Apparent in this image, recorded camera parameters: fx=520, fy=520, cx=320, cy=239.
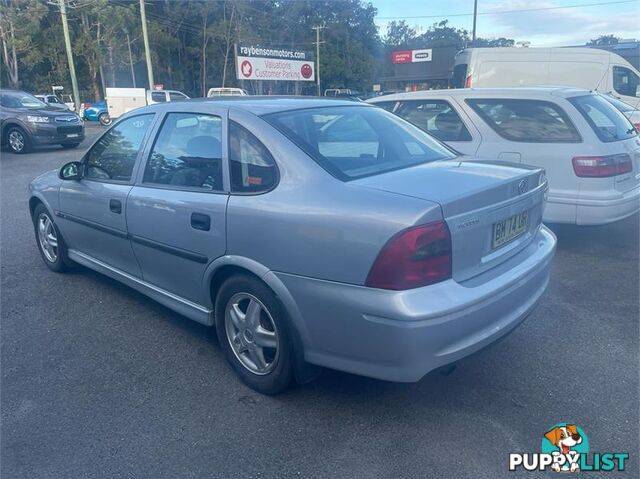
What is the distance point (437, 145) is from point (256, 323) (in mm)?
1731

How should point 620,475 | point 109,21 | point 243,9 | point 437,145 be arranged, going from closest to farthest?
point 620,475
point 437,145
point 109,21
point 243,9

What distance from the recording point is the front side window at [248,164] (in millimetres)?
2786

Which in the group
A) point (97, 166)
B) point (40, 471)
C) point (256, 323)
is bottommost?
point (40, 471)

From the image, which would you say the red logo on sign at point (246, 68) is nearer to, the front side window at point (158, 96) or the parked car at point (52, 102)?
the front side window at point (158, 96)

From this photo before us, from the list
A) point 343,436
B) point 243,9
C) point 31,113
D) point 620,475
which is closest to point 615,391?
point 620,475

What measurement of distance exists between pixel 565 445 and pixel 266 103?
2499 millimetres

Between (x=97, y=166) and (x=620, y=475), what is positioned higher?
(x=97, y=166)

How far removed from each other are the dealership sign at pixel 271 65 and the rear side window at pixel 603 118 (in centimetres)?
2602

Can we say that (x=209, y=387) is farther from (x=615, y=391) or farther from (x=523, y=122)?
(x=523, y=122)

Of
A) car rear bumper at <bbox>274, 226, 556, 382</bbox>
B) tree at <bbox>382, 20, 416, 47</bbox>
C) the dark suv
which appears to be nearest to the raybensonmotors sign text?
the dark suv

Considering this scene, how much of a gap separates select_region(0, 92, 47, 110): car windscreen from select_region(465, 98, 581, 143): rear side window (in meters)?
13.0

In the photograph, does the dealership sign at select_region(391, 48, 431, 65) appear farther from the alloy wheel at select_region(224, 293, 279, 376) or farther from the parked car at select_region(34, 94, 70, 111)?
the alloy wheel at select_region(224, 293, 279, 376)

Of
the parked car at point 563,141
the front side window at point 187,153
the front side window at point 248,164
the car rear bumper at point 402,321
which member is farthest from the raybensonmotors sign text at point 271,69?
the car rear bumper at point 402,321

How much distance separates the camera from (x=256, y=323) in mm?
2900
